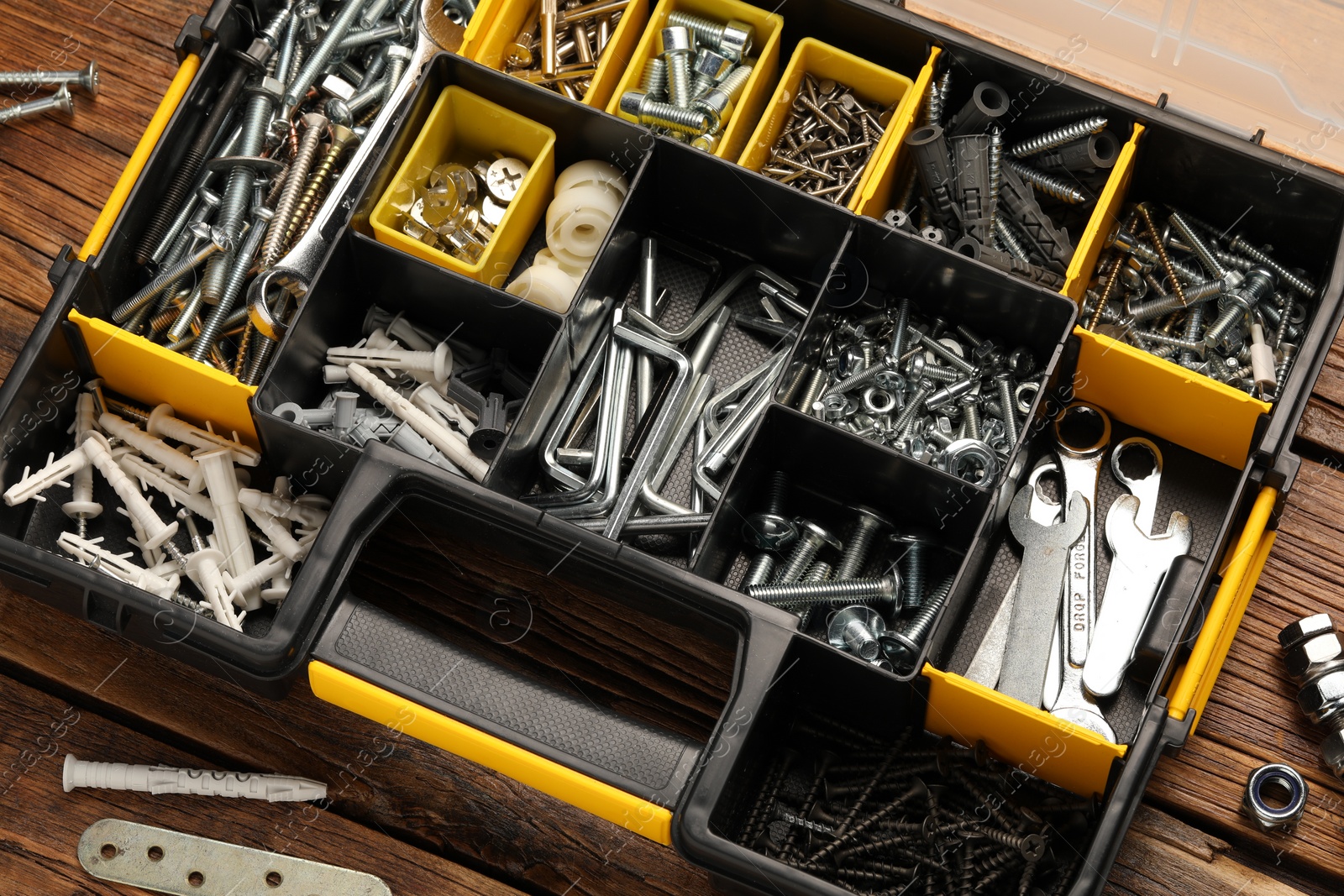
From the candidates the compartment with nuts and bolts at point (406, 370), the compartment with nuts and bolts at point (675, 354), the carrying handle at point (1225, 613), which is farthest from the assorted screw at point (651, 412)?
the carrying handle at point (1225, 613)

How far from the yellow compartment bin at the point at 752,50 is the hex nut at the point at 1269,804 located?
4.90 feet

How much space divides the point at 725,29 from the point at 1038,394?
3.10 feet

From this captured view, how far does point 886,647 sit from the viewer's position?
255 centimetres

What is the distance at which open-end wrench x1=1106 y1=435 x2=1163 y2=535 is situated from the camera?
2.72 meters

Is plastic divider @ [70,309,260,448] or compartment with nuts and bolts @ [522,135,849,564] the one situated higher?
compartment with nuts and bolts @ [522,135,849,564]

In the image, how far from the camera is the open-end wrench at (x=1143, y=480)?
272 centimetres

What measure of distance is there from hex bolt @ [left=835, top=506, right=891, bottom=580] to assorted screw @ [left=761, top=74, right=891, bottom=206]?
639 millimetres

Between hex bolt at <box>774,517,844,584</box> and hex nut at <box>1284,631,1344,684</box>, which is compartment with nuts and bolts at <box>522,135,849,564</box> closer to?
hex bolt at <box>774,517,844,584</box>

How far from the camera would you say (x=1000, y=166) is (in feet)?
9.34

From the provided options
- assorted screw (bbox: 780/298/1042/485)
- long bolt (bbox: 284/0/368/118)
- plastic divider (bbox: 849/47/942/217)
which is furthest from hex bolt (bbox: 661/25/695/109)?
long bolt (bbox: 284/0/368/118)

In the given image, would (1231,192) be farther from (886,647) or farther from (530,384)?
(530,384)

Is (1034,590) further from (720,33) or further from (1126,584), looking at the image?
(720,33)

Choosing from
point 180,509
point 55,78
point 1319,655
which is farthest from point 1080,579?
point 55,78

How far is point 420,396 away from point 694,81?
0.81 m
